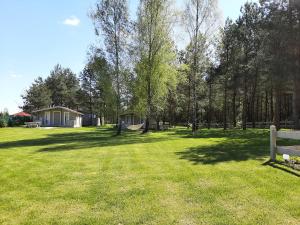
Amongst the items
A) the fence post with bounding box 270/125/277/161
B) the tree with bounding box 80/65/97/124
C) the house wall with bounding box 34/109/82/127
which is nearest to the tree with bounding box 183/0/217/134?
the fence post with bounding box 270/125/277/161

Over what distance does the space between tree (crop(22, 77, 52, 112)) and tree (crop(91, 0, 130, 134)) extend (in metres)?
52.3

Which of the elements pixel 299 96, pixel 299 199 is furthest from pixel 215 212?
pixel 299 96

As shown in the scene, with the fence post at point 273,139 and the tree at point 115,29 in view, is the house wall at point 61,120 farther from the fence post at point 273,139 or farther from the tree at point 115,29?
the fence post at point 273,139

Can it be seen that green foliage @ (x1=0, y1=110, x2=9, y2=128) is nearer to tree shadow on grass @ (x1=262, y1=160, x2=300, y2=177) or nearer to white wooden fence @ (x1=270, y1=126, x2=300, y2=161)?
white wooden fence @ (x1=270, y1=126, x2=300, y2=161)

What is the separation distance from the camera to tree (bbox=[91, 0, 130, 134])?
98.9ft

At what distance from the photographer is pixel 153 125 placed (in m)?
43.5

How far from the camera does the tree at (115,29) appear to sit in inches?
1187

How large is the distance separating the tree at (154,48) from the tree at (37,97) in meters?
53.8

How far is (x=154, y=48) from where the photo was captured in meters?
29.9

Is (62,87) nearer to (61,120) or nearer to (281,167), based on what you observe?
(61,120)

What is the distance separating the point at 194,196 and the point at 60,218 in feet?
8.13

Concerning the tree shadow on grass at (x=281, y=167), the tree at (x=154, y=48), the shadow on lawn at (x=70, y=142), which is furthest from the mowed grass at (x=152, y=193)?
the tree at (x=154, y=48)

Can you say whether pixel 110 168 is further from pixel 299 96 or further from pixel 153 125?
pixel 153 125

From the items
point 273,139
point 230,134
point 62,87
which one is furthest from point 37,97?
point 273,139
